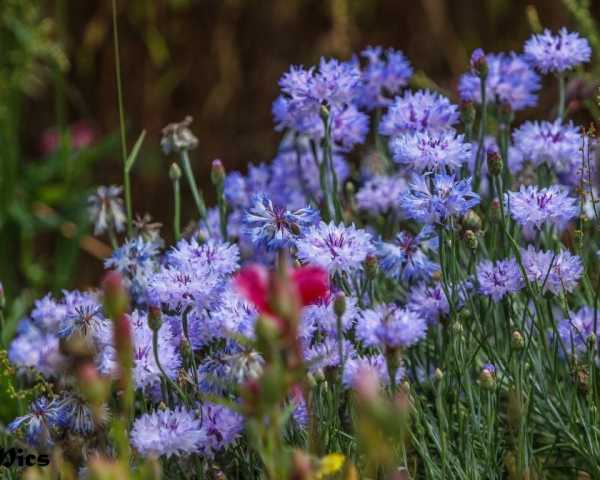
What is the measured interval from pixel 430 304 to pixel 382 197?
46cm

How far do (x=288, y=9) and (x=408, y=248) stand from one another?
2731 mm

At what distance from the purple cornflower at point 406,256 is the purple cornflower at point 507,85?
408mm

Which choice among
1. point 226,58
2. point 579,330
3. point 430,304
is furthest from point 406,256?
point 226,58

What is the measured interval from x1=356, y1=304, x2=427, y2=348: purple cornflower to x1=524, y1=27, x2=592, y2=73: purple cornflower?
0.67m

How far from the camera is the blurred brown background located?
4164 mm

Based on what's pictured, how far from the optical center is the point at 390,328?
121 cm

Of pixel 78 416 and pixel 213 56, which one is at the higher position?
pixel 213 56

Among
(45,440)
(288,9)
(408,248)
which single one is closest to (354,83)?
(408,248)

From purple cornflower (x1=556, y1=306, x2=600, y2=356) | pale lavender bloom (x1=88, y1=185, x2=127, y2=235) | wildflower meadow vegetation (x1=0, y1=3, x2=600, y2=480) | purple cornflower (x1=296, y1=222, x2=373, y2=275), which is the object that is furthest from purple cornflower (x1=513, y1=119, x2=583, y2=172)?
pale lavender bloom (x1=88, y1=185, x2=127, y2=235)

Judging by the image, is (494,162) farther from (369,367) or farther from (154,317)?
(154,317)

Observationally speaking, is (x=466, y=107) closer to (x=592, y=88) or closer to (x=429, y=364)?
(x=429, y=364)

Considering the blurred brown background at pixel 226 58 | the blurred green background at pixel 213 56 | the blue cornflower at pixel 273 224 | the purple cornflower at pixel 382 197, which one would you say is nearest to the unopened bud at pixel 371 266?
the blue cornflower at pixel 273 224

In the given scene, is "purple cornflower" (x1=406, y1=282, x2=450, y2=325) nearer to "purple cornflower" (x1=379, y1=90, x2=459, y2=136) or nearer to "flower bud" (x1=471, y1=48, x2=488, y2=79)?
"purple cornflower" (x1=379, y1=90, x2=459, y2=136)

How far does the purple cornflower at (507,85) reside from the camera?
76.4 inches
